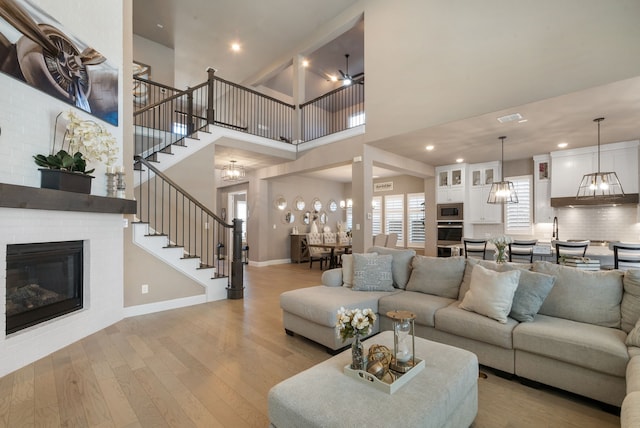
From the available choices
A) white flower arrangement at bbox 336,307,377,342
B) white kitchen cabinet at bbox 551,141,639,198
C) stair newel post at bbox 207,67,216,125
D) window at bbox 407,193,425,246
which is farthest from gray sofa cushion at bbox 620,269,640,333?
window at bbox 407,193,425,246

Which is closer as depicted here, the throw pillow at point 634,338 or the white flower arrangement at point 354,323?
the white flower arrangement at point 354,323

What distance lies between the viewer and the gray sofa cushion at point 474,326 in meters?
2.40

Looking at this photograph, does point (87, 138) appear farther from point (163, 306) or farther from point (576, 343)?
point (576, 343)

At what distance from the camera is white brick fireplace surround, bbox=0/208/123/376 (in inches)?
104

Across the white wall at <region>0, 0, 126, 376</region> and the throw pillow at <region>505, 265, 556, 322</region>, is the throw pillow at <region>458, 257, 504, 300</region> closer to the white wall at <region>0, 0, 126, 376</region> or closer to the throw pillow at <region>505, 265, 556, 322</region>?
the throw pillow at <region>505, 265, 556, 322</region>

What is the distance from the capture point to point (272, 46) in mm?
7531

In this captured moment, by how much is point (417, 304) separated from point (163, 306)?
142 inches

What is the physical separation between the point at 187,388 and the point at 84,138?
2.80 meters

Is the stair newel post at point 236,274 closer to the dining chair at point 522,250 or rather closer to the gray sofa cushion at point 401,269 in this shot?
the gray sofa cushion at point 401,269

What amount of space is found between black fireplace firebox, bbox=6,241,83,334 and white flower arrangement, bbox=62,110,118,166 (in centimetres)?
104

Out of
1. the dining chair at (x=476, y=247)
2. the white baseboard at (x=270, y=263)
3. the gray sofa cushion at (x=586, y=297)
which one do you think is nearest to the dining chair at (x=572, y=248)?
the dining chair at (x=476, y=247)

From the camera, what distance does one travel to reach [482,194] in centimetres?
712

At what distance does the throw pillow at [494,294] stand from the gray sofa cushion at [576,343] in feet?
0.57

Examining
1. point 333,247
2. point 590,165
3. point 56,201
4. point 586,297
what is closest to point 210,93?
point 56,201
